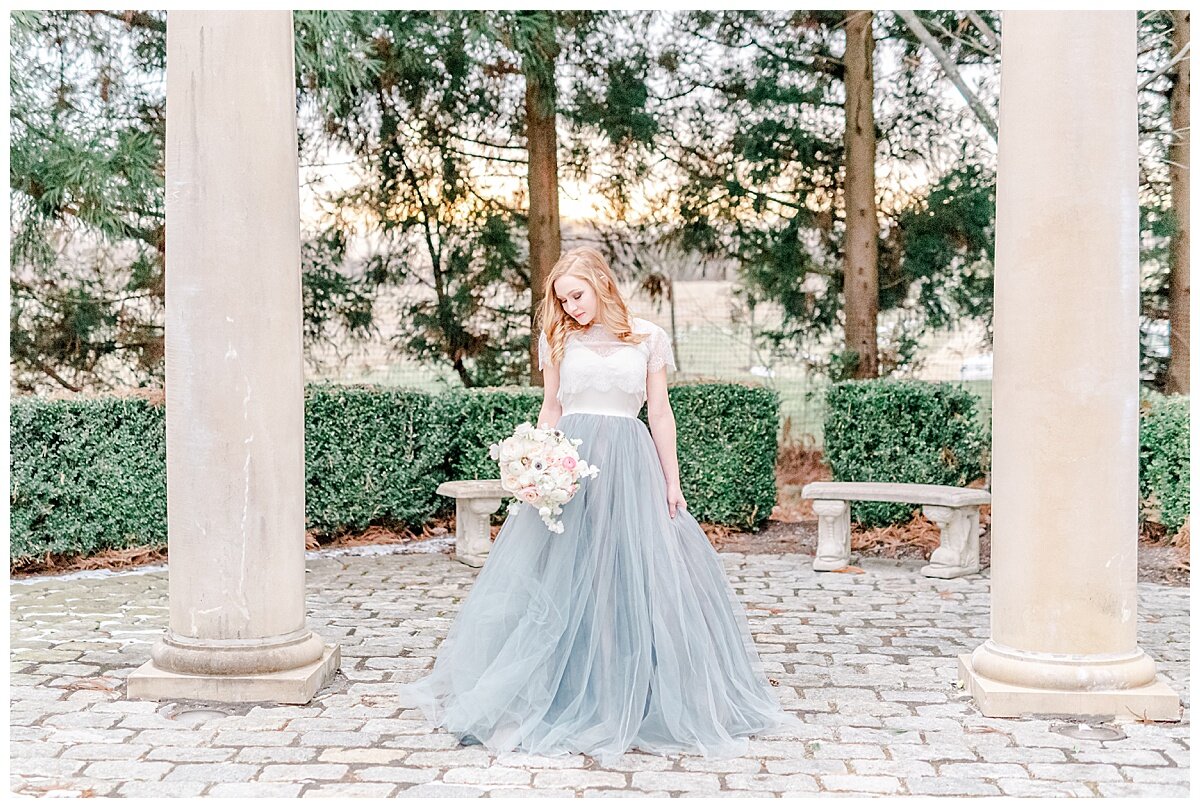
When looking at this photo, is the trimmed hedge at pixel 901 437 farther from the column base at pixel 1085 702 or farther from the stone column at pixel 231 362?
the stone column at pixel 231 362

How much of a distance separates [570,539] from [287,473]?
1216 mm

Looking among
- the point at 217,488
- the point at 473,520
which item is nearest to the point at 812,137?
the point at 473,520

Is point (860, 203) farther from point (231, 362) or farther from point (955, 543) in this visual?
point (231, 362)

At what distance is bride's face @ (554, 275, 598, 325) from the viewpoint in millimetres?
4445

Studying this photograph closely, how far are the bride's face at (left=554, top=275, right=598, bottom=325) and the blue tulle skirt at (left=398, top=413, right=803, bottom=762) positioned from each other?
→ 41cm

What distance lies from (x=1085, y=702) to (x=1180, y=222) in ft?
22.5

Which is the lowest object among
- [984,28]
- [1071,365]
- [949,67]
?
[1071,365]

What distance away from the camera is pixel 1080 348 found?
4.34 m

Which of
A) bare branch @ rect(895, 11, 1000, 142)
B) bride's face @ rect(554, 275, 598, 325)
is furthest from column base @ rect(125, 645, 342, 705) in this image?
bare branch @ rect(895, 11, 1000, 142)

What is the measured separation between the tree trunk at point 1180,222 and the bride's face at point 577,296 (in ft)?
23.5

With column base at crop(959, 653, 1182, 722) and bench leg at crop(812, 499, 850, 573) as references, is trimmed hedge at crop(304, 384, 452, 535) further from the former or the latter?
column base at crop(959, 653, 1182, 722)

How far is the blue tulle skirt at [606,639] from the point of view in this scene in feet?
13.5

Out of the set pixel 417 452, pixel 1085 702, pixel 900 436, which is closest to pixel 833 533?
pixel 900 436

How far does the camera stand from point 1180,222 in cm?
988
